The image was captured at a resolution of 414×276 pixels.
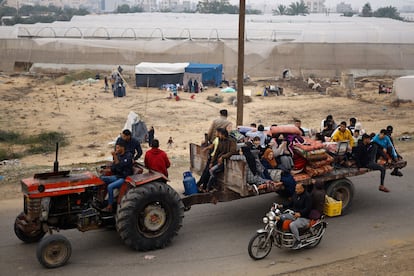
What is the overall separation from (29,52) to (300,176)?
134 ft

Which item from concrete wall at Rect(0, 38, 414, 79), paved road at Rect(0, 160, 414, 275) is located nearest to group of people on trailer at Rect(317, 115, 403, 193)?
paved road at Rect(0, 160, 414, 275)

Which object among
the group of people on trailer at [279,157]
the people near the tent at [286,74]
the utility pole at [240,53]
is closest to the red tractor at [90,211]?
the group of people on trailer at [279,157]

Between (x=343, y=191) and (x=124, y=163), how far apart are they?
4.64 m

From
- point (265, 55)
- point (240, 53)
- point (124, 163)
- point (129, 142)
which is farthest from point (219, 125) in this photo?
point (265, 55)

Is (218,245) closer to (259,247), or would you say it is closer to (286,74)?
(259,247)

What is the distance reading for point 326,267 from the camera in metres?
8.43

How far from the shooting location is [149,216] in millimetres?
8914

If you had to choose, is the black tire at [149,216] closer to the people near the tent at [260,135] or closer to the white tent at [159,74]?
the people near the tent at [260,135]

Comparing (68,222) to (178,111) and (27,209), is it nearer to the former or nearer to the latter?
(27,209)

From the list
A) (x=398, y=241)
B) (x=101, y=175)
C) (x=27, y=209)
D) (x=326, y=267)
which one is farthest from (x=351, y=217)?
(x=27, y=209)

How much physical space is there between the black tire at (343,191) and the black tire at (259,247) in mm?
2509

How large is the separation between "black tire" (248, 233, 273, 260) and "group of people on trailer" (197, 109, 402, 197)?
1103mm

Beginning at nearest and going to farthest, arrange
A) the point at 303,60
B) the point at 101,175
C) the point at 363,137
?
the point at 101,175 → the point at 363,137 → the point at 303,60

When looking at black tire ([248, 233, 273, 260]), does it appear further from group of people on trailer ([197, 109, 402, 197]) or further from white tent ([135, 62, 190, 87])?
white tent ([135, 62, 190, 87])
